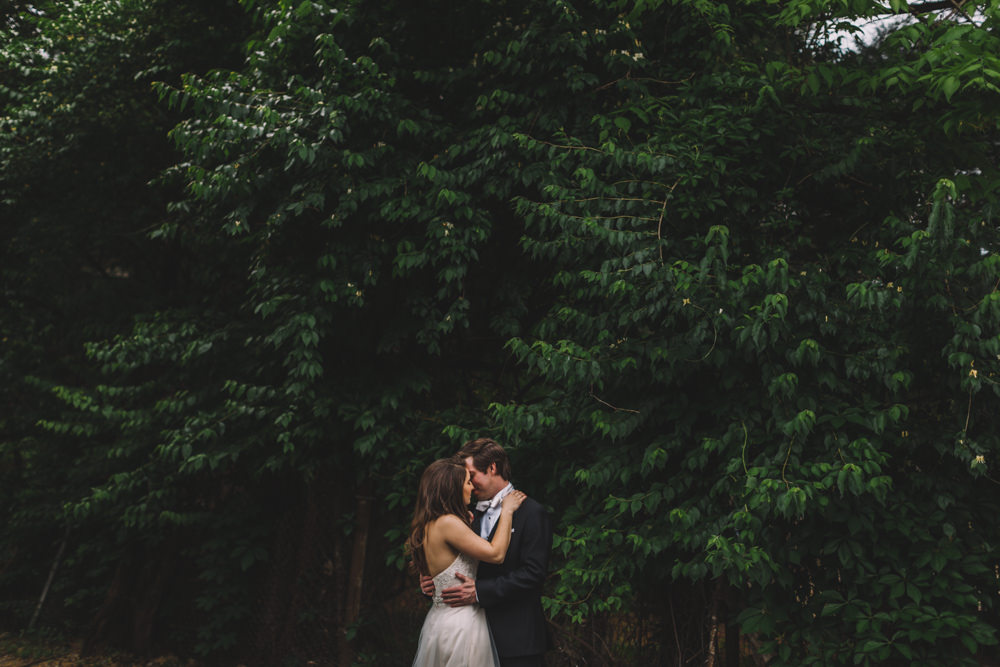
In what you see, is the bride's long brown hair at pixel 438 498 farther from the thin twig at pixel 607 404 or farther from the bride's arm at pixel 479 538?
the thin twig at pixel 607 404

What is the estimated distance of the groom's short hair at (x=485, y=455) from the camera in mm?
4348

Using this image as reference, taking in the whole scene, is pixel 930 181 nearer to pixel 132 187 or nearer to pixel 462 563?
pixel 462 563

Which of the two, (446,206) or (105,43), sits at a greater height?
(105,43)

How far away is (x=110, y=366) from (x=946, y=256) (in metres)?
6.99

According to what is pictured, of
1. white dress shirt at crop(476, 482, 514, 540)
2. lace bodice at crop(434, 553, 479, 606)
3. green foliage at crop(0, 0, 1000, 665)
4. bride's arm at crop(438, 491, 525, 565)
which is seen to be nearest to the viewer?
bride's arm at crop(438, 491, 525, 565)

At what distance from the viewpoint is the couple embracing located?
3.99m

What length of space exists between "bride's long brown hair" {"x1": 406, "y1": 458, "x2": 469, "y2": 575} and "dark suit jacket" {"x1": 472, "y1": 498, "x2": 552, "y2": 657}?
0.31 metres

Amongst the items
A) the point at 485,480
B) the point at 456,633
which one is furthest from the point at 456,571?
the point at 485,480

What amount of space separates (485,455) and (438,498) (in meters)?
0.40

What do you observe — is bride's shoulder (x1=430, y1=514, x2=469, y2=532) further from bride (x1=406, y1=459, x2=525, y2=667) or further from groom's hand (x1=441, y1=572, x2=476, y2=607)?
groom's hand (x1=441, y1=572, x2=476, y2=607)

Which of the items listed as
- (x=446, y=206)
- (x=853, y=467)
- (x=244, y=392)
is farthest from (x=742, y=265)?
(x=244, y=392)

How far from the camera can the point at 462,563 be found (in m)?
4.10

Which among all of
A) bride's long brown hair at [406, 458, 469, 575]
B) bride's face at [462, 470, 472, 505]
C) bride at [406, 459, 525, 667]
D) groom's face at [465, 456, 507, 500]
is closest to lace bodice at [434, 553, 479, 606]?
bride at [406, 459, 525, 667]

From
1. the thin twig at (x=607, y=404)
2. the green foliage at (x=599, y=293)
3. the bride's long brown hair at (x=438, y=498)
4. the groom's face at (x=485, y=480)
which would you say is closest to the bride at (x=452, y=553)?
the bride's long brown hair at (x=438, y=498)
